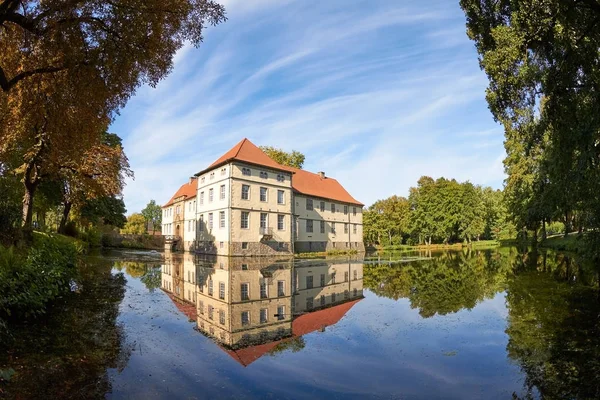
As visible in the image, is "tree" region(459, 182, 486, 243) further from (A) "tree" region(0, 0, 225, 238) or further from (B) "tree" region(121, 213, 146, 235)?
(B) "tree" region(121, 213, 146, 235)

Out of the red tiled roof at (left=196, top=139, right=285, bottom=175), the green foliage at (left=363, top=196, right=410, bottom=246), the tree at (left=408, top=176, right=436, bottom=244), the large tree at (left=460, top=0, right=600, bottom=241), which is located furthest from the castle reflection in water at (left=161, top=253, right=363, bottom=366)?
the green foliage at (left=363, top=196, right=410, bottom=246)

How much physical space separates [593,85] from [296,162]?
180 feet

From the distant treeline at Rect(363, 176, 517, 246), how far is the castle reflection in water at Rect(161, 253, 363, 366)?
171ft

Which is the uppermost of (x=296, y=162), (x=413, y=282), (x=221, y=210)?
(x=296, y=162)

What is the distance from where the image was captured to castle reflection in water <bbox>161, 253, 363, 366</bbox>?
283 inches

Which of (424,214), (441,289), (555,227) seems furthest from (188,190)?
(555,227)

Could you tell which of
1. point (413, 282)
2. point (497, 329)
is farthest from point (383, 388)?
point (413, 282)

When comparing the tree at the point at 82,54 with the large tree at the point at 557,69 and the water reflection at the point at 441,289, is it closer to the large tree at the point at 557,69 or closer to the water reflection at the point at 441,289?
the large tree at the point at 557,69

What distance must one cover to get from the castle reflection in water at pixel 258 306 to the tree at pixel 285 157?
4396 centimetres

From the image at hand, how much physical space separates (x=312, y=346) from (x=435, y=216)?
2455 inches

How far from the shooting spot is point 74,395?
4.41 meters

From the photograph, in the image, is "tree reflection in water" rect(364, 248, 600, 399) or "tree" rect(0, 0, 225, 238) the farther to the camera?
"tree" rect(0, 0, 225, 238)

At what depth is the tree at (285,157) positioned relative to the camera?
2362 inches

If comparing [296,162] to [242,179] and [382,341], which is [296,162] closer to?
[242,179]
